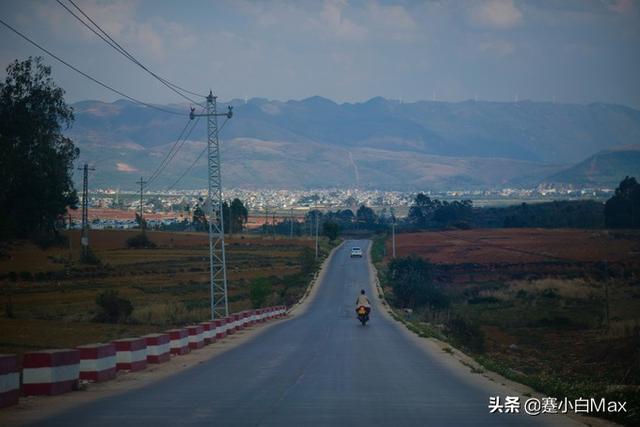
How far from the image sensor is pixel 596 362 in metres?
31.7

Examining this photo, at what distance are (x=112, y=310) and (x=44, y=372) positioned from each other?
1198 inches

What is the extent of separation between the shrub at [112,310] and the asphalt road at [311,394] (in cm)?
1921

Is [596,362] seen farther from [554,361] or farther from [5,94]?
[5,94]

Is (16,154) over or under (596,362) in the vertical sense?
over

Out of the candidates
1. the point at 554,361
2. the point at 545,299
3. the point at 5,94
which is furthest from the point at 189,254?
the point at 554,361

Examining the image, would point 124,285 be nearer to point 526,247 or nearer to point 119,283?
point 119,283

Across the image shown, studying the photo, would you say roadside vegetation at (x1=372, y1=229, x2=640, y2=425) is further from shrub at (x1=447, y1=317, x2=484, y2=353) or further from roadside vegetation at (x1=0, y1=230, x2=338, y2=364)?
roadside vegetation at (x1=0, y1=230, x2=338, y2=364)

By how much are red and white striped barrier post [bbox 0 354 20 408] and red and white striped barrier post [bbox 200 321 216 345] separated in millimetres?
14743

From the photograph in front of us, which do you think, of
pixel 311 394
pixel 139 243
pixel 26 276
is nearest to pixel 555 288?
pixel 26 276

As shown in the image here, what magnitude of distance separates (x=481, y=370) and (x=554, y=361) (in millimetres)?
14842

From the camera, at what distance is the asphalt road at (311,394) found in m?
11.6

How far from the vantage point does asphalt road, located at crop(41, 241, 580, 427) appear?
38.2 feet

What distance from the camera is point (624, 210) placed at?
113188 mm

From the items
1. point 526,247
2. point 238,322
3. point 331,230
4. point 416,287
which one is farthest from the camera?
point 331,230
